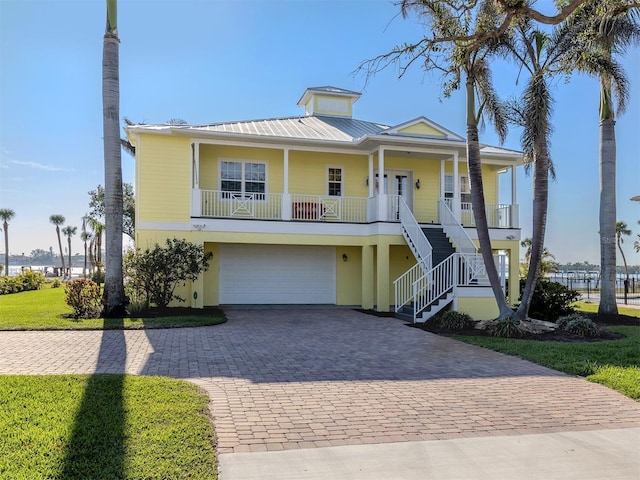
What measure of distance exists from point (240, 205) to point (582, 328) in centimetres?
1056

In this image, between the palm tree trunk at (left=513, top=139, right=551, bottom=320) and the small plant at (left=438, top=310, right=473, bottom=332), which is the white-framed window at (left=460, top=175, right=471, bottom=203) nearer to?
the palm tree trunk at (left=513, top=139, right=551, bottom=320)

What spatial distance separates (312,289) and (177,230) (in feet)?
17.3

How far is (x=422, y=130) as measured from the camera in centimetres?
1742

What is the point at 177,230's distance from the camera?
15.8 m

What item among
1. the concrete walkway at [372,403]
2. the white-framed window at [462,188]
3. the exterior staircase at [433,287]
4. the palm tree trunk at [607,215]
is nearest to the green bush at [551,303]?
the palm tree trunk at [607,215]

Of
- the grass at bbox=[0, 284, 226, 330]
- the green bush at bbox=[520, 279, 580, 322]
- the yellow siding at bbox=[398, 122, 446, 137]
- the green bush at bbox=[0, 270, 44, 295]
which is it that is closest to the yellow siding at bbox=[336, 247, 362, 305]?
the yellow siding at bbox=[398, 122, 446, 137]

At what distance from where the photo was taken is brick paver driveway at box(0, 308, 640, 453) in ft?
16.9

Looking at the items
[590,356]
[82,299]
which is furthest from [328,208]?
[590,356]

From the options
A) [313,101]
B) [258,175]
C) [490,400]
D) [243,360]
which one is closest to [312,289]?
[258,175]

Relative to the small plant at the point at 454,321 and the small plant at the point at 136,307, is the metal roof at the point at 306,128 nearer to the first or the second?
the small plant at the point at 136,307

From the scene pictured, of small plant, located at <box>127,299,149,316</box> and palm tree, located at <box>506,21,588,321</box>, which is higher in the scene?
palm tree, located at <box>506,21,588,321</box>

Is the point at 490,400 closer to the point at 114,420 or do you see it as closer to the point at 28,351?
the point at 114,420

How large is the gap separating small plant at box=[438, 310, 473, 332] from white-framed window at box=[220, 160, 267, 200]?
25.8ft

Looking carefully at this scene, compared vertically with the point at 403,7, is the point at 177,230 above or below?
below
